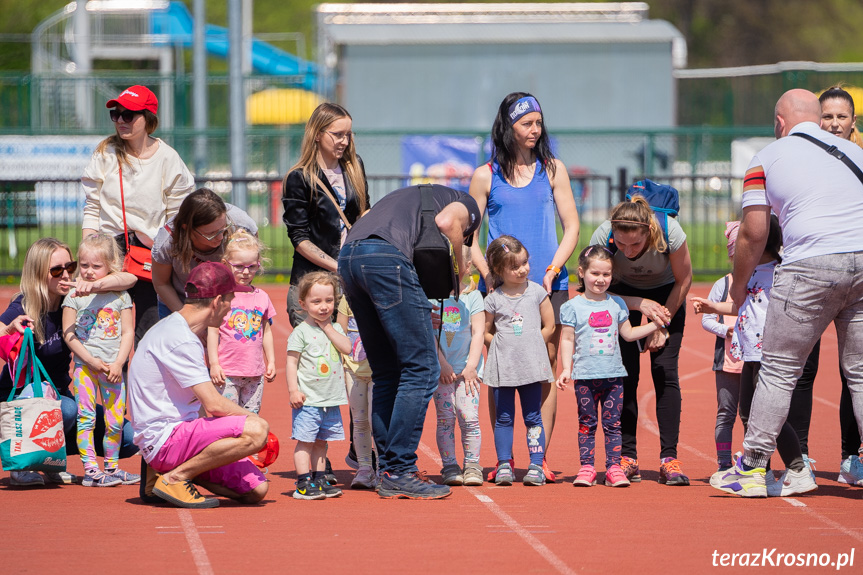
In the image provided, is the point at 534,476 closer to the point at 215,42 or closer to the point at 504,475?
the point at 504,475

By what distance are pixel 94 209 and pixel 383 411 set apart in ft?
6.95

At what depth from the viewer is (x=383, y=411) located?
6.03 m

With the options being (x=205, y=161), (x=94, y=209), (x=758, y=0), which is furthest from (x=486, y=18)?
(x=758, y=0)

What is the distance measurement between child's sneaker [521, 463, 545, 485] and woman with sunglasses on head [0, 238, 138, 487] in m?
2.20

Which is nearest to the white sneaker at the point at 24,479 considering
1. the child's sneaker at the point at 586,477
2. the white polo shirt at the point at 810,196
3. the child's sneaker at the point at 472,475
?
the child's sneaker at the point at 472,475

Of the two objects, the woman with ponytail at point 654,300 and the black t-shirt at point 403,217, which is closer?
the black t-shirt at point 403,217

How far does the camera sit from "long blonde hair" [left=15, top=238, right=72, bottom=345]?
20.8 feet

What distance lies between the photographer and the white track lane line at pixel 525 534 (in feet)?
15.5

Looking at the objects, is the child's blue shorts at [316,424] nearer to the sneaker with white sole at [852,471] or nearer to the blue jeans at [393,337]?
the blue jeans at [393,337]

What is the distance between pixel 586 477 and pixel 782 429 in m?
1.06

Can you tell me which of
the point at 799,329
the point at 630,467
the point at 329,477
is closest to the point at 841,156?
the point at 799,329

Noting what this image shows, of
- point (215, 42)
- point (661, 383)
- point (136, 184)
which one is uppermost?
point (215, 42)

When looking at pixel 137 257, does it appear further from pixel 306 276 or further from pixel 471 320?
pixel 471 320

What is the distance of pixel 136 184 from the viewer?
652 cm
